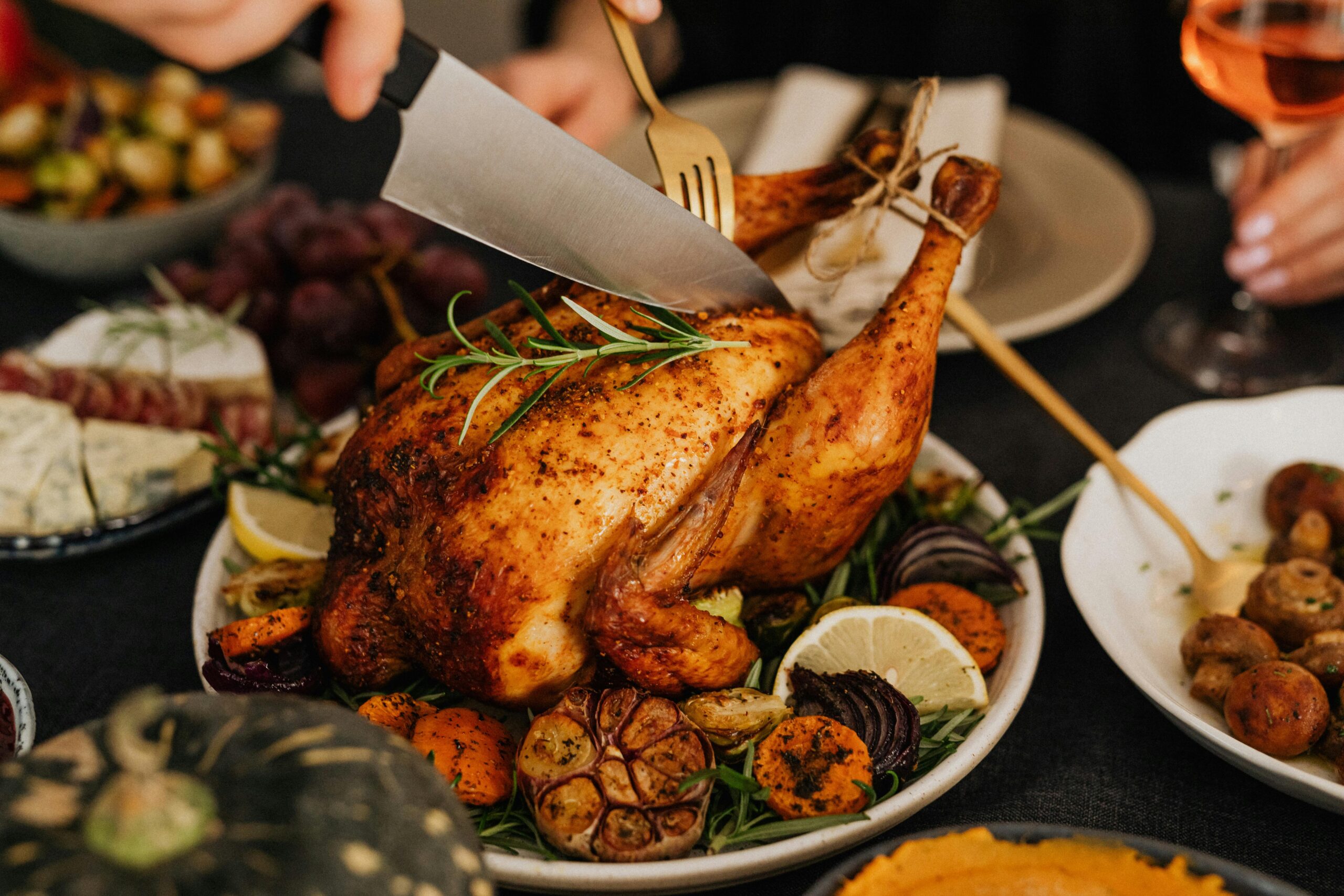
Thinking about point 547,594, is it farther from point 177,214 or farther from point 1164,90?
point 1164,90

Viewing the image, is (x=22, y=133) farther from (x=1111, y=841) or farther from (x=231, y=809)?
(x=1111, y=841)

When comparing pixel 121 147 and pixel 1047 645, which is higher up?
pixel 121 147

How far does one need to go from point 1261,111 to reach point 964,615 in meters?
1.27

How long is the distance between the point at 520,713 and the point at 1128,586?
3.09 ft

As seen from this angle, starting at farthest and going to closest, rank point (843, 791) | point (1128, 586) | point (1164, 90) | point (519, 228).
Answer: point (1164, 90)
point (1128, 586)
point (519, 228)
point (843, 791)

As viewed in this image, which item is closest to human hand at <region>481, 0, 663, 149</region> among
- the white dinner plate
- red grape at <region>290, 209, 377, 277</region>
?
the white dinner plate

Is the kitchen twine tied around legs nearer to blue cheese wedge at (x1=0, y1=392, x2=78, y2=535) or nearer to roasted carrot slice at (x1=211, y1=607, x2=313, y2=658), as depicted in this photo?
roasted carrot slice at (x1=211, y1=607, x2=313, y2=658)

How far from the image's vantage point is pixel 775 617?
58.8 inches

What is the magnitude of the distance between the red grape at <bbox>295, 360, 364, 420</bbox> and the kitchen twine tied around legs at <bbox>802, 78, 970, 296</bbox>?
101 centimetres

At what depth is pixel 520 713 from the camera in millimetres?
1396

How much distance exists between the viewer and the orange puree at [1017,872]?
38.4 inches

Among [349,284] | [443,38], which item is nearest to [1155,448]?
[349,284]

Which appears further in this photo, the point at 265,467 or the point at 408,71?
the point at 265,467

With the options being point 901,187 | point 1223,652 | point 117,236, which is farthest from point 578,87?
point 1223,652
